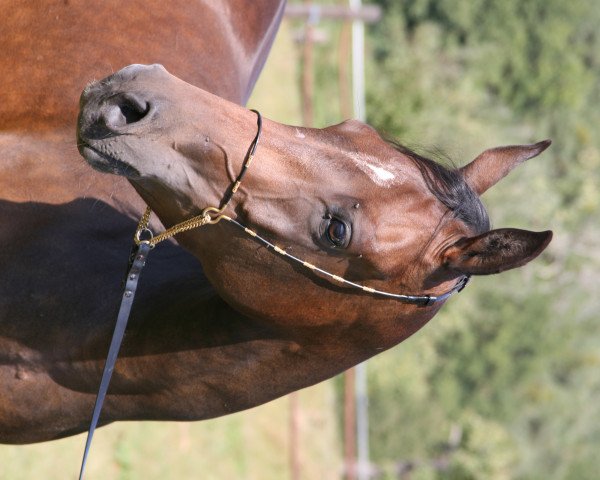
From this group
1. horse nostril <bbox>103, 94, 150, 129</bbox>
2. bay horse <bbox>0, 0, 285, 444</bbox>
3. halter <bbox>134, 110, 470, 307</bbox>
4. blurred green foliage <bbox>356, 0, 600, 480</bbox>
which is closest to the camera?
horse nostril <bbox>103, 94, 150, 129</bbox>

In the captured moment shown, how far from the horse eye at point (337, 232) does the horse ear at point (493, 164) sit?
26.6 inches

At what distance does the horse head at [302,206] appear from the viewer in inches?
106

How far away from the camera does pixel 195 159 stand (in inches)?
109

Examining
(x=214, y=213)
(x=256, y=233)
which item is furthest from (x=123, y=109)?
(x=256, y=233)

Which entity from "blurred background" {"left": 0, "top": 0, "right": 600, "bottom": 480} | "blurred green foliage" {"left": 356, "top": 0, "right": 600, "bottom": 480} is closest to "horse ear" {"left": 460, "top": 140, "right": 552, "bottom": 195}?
"blurred background" {"left": 0, "top": 0, "right": 600, "bottom": 480}

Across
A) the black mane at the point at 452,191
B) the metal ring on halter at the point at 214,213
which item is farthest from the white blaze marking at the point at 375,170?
the metal ring on halter at the point at 214,213

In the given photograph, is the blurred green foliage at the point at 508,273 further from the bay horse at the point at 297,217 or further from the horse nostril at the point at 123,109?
the horse nostril at the point at 123,109

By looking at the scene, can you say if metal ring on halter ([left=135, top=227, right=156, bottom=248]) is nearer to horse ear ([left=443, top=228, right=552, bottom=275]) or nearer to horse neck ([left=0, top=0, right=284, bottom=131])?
horse neck ([left=0, top=0, right=284, bottom=131])

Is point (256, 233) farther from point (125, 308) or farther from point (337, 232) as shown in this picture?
point (125, 308)

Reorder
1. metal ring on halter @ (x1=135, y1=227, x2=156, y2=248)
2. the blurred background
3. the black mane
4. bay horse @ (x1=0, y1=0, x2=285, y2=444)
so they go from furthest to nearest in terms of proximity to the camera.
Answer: the blurred background
bay horse @ (x1=0, y1=0, x2=285, y2=444)
metal ring on halter @ (x1=135, y1=227, x2=156, y2=248)
the black mane

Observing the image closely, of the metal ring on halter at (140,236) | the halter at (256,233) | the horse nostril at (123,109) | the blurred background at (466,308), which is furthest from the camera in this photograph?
the blurred background at (466,308)

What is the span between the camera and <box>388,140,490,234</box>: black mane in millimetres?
2975

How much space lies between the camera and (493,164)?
11.0 feet

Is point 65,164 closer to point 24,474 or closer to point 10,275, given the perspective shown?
point 10,275
